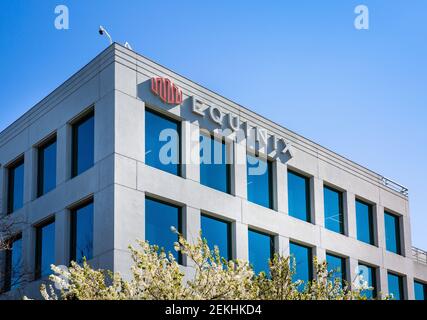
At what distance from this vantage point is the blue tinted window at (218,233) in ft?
94.8

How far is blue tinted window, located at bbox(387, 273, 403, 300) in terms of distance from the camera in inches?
1553

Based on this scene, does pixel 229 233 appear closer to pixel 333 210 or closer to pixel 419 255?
pixel 333 210

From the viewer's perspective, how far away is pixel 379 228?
128ft

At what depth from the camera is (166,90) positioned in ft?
92.6

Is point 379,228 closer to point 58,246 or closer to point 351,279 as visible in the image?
point 351,279

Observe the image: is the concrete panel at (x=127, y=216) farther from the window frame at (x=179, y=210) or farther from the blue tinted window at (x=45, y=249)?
the blue tinted window at (x=45, y=249)

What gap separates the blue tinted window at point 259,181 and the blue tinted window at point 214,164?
1449 mm

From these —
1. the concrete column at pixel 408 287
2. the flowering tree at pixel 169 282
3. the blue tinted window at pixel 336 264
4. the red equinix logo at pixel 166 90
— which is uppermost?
the red equinix logo at pixel 166 90

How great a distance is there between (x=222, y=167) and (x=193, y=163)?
2.04 meters

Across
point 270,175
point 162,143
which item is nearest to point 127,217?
point 162,143

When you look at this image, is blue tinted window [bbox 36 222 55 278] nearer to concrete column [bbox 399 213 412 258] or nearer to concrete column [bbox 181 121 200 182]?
concrete column [bbox 181 121 200 182]

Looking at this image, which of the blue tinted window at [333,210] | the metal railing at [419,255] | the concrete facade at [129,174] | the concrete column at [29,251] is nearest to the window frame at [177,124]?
the concrete facade at [129,174]

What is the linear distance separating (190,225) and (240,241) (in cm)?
286
